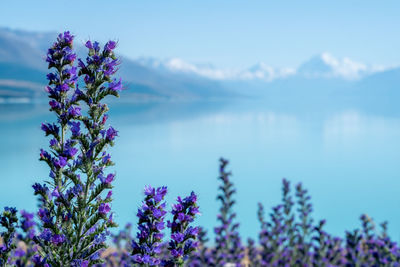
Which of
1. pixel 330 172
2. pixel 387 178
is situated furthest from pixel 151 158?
pixel 387 178

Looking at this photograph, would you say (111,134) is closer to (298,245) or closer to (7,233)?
(7,233)

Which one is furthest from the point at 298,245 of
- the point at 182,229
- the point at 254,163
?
the point at 254,163

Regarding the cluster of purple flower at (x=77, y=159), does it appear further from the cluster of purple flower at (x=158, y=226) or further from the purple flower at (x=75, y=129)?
the cluster of purple flower at (x=158, y=226)

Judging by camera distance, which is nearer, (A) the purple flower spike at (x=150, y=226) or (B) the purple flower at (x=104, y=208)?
(A) the purple flower spike at (x=150, y=226)

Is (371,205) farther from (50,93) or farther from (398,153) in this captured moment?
(50,93)

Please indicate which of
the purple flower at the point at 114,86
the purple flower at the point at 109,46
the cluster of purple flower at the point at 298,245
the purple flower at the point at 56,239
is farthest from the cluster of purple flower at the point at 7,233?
the cluster of purple flower at the point at 298,245

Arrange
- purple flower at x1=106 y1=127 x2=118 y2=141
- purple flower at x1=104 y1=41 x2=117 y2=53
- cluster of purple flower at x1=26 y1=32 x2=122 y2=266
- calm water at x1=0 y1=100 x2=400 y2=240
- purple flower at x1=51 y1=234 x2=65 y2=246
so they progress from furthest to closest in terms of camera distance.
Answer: calm water at x1=0 y1=100 x2=400 y2=240 < purple flower at x1=104 y1=41 x2=117 y2=53 < purple flower at x1=106 y1=127 x2=118 y2=141 < cluster of purple flower at x1=26 y1=32 x2=122 y2=266 < purple flower at x1=51 y1=234 x2=65 y2=246

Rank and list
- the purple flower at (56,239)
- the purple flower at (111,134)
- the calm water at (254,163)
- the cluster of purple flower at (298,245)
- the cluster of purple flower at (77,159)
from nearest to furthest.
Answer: the purple flower at (56,239)
the cluster of purple flower at (77,159)
the purple flower at (111,134)
the cluster of purple flower at (298,245)
the calm water at (254,163)

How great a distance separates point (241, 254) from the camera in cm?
1006

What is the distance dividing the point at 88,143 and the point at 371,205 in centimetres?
3336

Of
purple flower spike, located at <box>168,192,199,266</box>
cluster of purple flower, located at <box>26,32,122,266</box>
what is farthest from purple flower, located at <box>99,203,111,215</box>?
purple flower spike, located at <box>168,192,199,266</box>

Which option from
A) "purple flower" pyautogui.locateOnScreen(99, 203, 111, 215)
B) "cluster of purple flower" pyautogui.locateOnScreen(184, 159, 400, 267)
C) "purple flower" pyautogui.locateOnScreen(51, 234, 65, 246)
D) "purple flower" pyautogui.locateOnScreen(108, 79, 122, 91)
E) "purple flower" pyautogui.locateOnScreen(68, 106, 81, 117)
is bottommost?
"cluster of purple flower" pyautogui.locateOnScreen(184, 159, 400, 267)

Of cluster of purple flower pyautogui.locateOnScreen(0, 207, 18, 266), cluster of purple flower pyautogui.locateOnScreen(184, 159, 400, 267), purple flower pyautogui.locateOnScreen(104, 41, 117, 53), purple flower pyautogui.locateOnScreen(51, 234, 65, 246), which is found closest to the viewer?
cluster of purple flower pyautogui.locateOnScreen(0, 207, 18, 266)

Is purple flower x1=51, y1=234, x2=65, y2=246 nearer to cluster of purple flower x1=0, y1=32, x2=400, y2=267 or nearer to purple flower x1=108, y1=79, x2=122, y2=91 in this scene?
cluster of purple flower x1=0, y1=32, x2=400, y2=267
